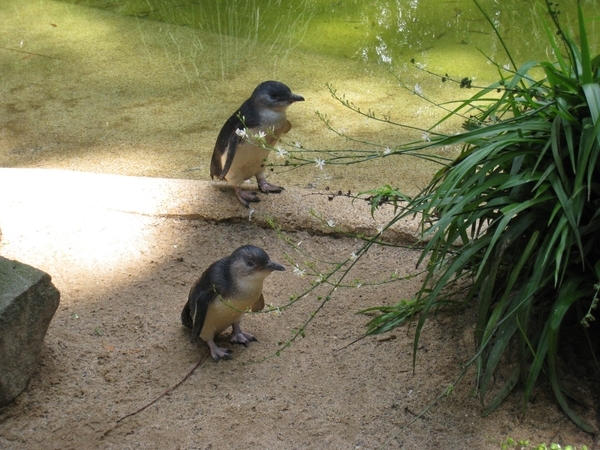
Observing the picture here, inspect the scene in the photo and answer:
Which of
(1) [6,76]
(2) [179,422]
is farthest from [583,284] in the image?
(1) [6,76]

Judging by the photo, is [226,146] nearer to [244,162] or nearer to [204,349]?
[244,162]

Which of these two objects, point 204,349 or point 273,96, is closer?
point 204,349

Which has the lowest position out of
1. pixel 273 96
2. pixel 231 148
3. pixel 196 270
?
pixel 196 270

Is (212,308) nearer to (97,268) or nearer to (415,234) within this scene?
(97,268)

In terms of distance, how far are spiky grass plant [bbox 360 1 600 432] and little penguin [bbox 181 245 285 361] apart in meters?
0.81

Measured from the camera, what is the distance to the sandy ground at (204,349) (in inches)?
118

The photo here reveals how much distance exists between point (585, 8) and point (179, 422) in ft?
22.2

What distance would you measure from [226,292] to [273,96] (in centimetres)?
153

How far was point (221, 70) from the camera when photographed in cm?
739

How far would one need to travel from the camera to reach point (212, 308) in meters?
3.43

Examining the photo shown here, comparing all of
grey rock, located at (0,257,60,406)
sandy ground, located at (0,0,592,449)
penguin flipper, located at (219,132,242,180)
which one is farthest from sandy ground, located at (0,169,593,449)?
penguin flipper, located at (219,132,242,180)

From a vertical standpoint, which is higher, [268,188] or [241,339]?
[268,188]

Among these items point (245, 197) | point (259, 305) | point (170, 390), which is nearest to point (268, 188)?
point (245, 197)

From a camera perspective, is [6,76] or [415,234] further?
[6,76]
